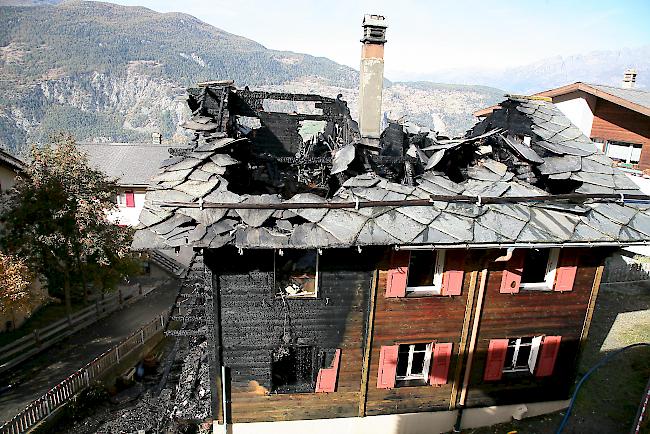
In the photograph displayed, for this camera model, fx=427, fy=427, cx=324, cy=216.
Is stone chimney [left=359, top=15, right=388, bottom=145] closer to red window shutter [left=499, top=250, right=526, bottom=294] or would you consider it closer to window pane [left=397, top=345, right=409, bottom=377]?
red window shutter [left=499, top=250, right=526, bottom=294]

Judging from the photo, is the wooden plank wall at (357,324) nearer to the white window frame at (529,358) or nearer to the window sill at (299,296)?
the window sill at (299,296)

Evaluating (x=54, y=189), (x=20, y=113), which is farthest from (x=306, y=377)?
(x=20, y=113)

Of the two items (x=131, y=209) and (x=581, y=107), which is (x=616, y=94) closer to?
(x=581, y=107)

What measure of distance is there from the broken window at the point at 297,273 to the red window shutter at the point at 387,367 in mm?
2869

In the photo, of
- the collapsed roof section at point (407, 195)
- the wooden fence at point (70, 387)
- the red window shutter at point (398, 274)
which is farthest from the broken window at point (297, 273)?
the wooden fence at point (70, 387)

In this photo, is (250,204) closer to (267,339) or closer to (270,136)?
(267,339)

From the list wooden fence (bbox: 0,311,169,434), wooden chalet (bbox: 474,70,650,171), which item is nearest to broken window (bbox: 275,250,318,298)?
wooden fence (bbox: 0,311,169,434)

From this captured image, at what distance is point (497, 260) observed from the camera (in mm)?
12297

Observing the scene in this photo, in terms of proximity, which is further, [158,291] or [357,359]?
[158,291]

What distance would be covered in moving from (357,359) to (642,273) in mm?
21267

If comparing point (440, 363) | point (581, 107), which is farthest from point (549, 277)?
point (581, 107)

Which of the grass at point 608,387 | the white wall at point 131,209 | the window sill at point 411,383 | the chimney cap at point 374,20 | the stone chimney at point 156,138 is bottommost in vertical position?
the white wall at point 131,209

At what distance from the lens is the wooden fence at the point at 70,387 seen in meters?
16.1

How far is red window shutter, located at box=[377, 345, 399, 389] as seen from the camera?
12.6 meters
